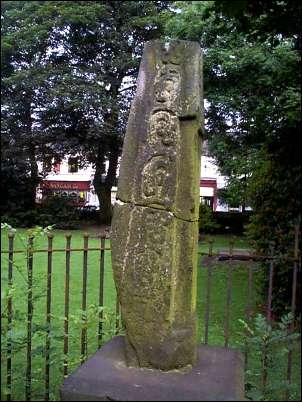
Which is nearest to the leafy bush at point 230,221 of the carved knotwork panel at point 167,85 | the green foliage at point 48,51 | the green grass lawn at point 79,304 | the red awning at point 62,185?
the green grass lawn at point 79,304

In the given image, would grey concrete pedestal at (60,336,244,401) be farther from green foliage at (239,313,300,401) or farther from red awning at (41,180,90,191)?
red awning at (41,180,90,191)

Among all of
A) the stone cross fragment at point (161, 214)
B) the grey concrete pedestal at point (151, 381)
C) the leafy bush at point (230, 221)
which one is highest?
the stone cross fragment at point (161, 214)

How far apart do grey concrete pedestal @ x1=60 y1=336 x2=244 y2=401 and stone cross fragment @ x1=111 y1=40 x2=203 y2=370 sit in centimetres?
11

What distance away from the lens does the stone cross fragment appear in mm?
2582

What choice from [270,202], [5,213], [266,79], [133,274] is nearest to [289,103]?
[266,79]

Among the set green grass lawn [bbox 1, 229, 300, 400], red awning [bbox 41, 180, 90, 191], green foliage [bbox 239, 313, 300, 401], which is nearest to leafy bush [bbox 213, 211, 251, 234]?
green grass lawn [bbox 1, 229, 300, 400]

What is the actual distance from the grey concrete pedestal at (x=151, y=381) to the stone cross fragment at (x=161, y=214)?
0.11 meters

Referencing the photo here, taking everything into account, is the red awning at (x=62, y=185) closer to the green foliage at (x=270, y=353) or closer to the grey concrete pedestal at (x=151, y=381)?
the grey concrete pedestal at (x=151, y=381)

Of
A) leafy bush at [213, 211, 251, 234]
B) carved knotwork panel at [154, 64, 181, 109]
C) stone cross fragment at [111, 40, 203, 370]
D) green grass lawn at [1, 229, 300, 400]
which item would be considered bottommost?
green grass lawn at [1, 229, 300, 400]

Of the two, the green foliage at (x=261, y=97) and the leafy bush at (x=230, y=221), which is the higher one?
the green foliage at (x=261, y=97)

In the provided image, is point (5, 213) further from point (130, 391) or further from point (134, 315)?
point (134, 315)

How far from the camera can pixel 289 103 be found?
5062 millimetres

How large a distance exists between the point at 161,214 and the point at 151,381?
865 mm

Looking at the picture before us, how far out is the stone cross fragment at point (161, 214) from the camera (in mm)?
2582
